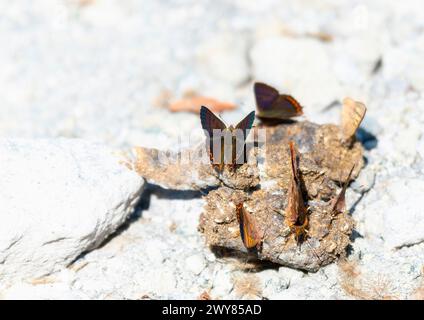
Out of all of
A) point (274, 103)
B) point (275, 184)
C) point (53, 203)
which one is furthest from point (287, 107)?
point (53, 203)

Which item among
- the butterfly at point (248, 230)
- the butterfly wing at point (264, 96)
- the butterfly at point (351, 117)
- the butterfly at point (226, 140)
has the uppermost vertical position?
the butterfly wing at point (264, 96)

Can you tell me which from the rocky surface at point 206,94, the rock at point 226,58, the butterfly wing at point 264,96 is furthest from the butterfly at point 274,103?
the rock at point 226,58

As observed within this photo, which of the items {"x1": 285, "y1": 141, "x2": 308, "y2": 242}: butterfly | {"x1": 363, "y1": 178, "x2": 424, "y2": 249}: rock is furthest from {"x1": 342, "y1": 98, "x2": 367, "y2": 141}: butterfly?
{"x1": 285, "y1": 141, "x2": 308, "y2": 242}: butterfly

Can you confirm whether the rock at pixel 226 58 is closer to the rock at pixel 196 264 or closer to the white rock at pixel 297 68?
the white rock at pixel 297 68
